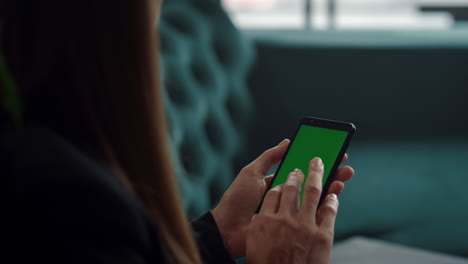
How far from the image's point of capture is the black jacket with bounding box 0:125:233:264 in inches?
17.2

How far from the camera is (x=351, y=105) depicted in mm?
1748

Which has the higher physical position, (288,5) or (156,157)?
(288,5)

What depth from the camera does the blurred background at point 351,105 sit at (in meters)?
1.61

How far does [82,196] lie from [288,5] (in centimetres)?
271

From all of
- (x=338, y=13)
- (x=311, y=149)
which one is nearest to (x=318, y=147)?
(x=311, y=149)

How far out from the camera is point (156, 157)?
522 mm

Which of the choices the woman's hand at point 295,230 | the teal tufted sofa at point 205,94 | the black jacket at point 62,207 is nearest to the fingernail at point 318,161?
the woman's hand at point 295,230

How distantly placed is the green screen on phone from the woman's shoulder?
349 millimetres

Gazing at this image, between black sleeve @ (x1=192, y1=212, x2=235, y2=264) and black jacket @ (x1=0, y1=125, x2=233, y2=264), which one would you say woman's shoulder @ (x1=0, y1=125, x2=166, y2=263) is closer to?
black jacket @ (x1=0, y1=125, x2=233, y2=264)

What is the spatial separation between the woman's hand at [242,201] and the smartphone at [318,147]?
0.09 feet

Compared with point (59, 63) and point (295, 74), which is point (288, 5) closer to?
point (295, 74)

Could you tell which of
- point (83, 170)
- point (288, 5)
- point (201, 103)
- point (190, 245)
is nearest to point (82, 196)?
point (83, 170)

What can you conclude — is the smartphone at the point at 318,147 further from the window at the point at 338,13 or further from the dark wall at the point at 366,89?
the window at the point at 338,13

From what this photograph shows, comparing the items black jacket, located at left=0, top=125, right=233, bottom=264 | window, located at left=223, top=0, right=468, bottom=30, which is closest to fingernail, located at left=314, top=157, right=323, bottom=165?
black jacket, located at left=0, top=125, right=233, bottom=264
